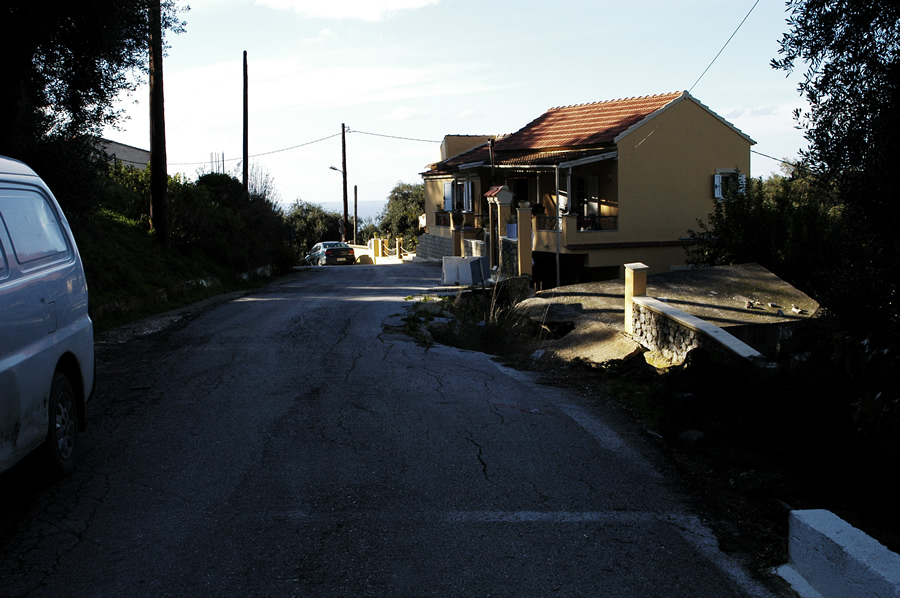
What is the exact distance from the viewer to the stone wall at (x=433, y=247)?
38.5 meters

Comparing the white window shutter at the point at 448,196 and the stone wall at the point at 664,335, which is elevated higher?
the white window shutter at the point at 448,196

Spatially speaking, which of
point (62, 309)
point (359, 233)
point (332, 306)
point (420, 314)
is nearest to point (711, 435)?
point (62, 309)

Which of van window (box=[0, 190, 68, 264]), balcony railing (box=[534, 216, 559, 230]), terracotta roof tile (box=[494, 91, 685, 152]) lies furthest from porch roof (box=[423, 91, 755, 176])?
van window (box=[0, 190, 68, 264])

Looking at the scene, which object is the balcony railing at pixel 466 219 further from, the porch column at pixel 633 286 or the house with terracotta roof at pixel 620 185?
the porch column at pixel 633 286

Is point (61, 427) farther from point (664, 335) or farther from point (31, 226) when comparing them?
point (664, 335)

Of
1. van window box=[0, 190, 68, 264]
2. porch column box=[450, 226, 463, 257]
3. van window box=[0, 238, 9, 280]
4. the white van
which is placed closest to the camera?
the white van

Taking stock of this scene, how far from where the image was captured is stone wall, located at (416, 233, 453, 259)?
38469 millimetres

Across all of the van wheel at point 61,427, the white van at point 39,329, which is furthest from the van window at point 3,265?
the van wheel at point 61,427

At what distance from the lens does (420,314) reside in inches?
607

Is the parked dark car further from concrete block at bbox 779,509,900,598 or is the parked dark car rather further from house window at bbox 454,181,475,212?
concrete block at bbox 779,509,900,598

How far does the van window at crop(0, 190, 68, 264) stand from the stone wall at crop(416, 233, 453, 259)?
31080mm

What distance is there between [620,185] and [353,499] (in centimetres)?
2224

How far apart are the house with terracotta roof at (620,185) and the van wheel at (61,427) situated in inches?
718

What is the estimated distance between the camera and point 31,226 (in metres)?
5.71
